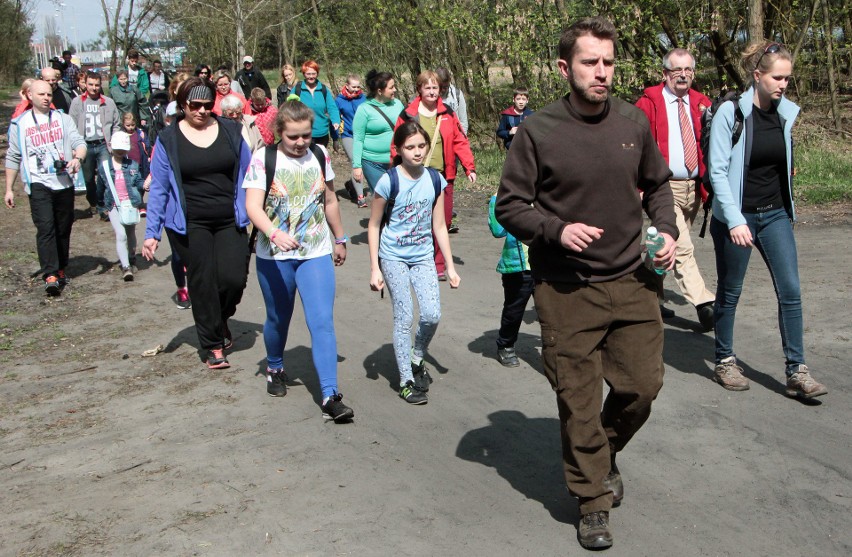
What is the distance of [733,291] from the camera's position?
6.17 meters

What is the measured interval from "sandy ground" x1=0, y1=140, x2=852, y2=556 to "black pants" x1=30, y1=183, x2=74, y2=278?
1.29 m

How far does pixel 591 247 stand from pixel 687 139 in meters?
3.61

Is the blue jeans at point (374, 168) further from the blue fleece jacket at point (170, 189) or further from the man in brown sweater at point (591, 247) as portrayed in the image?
the man in brown sweater at point (591, 247)

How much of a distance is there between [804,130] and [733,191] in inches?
421

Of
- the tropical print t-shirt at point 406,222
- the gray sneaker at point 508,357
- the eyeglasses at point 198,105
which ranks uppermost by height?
the eyeglasses at point 198,105

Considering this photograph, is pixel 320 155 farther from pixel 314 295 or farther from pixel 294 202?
pixel 314 295

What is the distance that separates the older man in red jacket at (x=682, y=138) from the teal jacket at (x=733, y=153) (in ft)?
4.24

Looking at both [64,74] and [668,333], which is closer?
[668,333]

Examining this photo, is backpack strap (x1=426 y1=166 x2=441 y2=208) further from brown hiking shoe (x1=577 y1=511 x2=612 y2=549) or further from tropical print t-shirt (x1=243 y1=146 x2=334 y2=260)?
brown hiking shoe (x1=577 y1=511 x2=612 y2=549)

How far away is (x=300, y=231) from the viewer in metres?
6.02

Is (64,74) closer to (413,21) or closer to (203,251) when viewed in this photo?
(413,21)

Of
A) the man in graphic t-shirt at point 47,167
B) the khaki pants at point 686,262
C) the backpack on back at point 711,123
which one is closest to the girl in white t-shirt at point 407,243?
the backpack on back at point 711,123

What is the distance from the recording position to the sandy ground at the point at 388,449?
173 inches

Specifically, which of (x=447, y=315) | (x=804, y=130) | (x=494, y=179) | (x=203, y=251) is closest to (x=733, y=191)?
(x=447, y=315)
